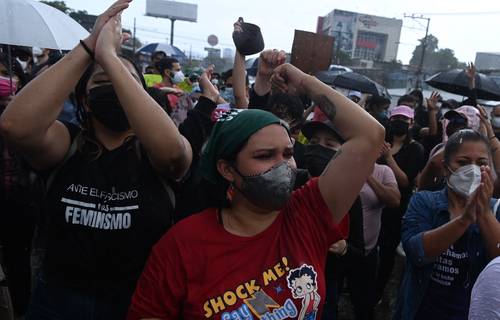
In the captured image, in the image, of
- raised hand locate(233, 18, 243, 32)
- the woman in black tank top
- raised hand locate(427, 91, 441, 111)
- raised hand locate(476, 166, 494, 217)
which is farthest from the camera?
raised hand locate(427, 91, 441, 111)

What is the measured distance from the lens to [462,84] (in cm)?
698

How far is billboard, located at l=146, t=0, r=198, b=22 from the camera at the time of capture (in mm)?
57938

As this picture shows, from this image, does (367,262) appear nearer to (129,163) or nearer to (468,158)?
(468,158)

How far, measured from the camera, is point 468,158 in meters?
2.47

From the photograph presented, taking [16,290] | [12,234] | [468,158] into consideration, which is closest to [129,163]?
[468,158]

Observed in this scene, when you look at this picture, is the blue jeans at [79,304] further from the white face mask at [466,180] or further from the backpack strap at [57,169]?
the white face mask at [466,180]

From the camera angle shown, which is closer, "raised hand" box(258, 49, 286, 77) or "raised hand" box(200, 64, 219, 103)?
"raised hand" box(258, 49, 286, 77)

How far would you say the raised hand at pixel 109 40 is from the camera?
171 cm

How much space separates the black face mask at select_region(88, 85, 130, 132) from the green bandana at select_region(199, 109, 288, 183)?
15.6 inches

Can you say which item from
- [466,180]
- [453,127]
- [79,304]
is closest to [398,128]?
[453,127]

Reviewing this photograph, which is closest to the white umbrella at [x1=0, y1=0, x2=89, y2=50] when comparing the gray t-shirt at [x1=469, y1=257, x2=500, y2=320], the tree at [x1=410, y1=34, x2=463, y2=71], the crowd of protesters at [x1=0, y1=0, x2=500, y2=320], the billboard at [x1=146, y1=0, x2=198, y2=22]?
the crowd of protesters at [x1=0, y1=0, x2=500, y2=320]

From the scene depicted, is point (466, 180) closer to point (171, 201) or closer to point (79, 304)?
point (171, 201)

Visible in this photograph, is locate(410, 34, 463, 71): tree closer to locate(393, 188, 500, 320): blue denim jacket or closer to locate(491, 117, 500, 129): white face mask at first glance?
locate(491, 117, 500, 129): white face mask

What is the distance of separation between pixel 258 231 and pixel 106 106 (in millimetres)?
809
